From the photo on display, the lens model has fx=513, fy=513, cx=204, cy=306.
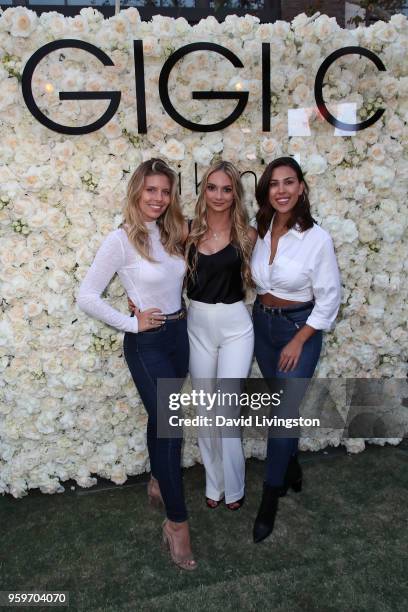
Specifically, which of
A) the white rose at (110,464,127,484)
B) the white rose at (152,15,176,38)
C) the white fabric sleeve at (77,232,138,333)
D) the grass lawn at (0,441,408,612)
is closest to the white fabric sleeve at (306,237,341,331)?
the white fabric sleeve at (77,232,138,333)

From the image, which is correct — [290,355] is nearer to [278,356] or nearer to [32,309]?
[278,356]

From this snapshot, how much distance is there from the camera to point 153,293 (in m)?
3.12

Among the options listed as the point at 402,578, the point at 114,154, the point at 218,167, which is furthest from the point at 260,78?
the point at 402,578

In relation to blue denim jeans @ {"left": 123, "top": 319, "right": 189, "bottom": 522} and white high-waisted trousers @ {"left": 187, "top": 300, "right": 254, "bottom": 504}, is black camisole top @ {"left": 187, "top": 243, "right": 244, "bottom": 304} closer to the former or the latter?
white high-waisted trousers @ {"left": 187, "top": 300, "right": 254, "bottom": 504}

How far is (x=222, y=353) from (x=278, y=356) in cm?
38

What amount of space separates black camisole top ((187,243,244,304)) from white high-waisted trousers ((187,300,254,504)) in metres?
0.06

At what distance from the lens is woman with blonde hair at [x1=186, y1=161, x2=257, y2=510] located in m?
3.23

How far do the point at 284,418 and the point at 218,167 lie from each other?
1.66 metres

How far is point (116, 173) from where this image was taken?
3.52 meters

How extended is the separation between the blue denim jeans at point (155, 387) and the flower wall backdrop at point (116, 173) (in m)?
0.71

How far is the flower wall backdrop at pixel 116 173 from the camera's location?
3.40m

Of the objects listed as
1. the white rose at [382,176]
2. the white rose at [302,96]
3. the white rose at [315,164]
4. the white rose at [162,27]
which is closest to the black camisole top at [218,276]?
the white rose at [315,164]

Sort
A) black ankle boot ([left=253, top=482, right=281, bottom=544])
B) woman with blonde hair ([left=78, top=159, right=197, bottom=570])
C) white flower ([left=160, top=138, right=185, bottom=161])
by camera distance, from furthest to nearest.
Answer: white flower ([left=160, top=138, right=185, bottom=161])
black ankle boot ([left=253, top=482, right=281, bottom=544])
woman with blonde hair ([left=78, top=159, right=197, bottom=570])

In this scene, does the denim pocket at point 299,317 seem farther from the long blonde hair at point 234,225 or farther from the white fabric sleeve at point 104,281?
the white fabric sleeve at point 104,281
